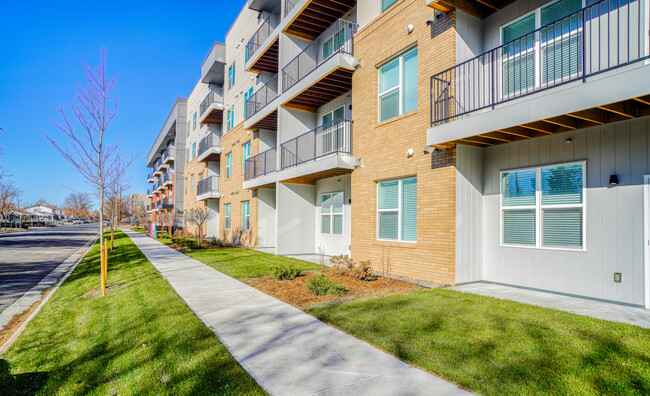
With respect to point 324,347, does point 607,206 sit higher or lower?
higher

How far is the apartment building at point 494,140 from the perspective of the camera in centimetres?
651

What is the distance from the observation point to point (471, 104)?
889cm

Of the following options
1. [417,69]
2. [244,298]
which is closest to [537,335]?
[244,298]

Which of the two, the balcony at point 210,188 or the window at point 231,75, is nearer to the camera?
the window at point 231,75

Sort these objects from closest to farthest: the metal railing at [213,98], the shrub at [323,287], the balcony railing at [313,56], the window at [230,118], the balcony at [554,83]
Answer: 1. the balcony at [554,83]
2. the shrub at [323,287]
3. the balcony railing at [313,56]
4. the window at [230,118]
5. the metal railing at [213,98]

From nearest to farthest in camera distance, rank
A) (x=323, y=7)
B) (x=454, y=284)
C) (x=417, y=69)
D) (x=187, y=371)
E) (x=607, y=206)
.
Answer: (x=187, y=371) → (x=607, y=206) → (x=454, y=284) → (x=417, y=69) → (x=323, y=7)

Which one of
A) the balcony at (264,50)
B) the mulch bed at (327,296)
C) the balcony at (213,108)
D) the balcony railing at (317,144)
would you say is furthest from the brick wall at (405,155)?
the balcony at (213,108)

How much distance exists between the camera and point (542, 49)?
7.82 metres

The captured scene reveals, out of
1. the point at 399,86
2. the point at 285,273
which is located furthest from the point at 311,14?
the point at 285,273

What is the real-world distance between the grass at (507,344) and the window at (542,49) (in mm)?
4511

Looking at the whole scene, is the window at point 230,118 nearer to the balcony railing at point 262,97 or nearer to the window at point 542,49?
the balcony railing at point 262,97

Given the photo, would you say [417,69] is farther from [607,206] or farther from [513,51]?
[607,206]

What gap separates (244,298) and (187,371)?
147 inches

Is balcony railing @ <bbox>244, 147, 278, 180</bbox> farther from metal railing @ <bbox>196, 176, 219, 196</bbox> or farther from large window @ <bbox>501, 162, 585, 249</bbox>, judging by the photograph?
large window @ <bbox>501, 162, 585, 249</bbox>
